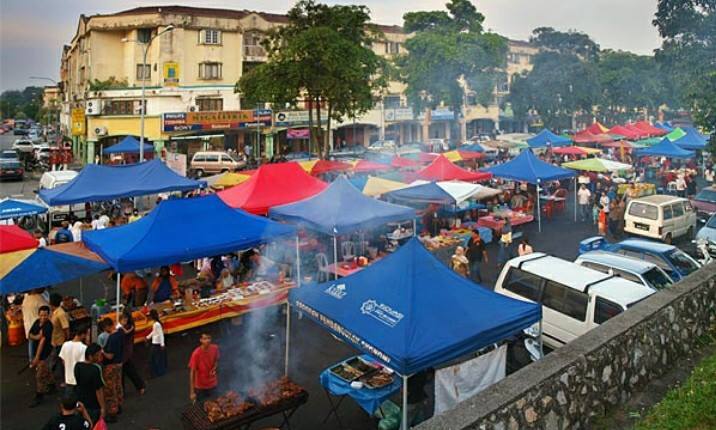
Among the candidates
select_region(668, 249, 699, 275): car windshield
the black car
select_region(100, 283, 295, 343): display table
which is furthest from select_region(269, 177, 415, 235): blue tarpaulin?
the black car

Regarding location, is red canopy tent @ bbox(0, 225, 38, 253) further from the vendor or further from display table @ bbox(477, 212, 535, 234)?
display table @ bbox(477, 212, 535, 234)

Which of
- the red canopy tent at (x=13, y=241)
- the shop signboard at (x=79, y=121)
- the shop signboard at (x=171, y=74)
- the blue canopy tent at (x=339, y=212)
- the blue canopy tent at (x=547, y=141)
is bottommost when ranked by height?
the red canopy tent at (x=13, y=241)

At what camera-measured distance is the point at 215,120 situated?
40875mm

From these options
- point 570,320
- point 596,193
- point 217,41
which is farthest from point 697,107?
point 217,41

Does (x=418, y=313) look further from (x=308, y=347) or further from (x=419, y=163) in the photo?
(x=419, y=163)

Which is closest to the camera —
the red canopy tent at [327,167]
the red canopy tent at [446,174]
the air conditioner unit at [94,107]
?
the red canopy tent at [446,174]

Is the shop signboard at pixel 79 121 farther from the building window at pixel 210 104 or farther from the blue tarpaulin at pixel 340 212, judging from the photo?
the blue tarpaulin at pixel 340 212

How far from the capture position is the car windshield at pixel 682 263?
12242mm

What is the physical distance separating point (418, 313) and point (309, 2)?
27.3 m

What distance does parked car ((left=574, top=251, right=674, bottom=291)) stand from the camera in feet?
34.0

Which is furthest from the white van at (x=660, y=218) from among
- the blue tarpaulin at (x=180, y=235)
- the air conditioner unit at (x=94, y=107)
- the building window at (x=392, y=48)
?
the building window at (x=392, y=48)

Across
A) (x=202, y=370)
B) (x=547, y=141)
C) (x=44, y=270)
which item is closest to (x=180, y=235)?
(x=44, y=270)

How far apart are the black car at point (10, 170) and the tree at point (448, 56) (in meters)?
31.1

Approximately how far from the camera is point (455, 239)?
53.6 ft
